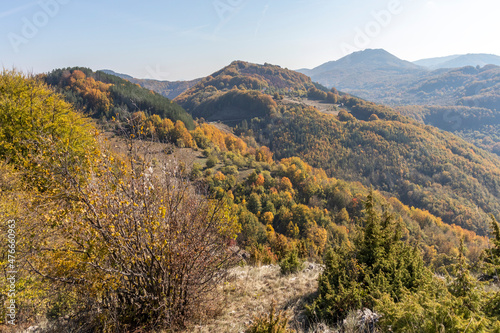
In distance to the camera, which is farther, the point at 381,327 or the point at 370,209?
the point at 370,209

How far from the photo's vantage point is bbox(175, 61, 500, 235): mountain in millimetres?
98438

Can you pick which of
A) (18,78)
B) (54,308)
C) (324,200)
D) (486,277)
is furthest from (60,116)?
(324,200)

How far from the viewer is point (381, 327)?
13.2ft

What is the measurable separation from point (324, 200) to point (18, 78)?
68606mm

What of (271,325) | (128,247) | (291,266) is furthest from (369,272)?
(128,247)

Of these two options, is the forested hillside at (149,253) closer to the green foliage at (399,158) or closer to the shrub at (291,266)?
the shrub at (291,266)

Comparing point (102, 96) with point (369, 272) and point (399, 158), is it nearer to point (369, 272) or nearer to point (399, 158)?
point (369, 272)

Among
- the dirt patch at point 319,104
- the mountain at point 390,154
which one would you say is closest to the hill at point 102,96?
the mountain at point 390,154

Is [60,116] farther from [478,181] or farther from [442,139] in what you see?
[442,139]

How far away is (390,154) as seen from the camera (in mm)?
118250

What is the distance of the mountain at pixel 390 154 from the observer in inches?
3875

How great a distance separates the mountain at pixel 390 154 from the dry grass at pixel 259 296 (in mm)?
110626

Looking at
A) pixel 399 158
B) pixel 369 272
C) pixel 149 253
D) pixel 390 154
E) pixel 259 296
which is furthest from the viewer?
pixel 390 154

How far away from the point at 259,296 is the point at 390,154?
13288 cm
